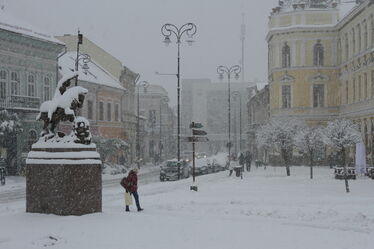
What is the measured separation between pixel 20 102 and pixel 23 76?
3.05 meters

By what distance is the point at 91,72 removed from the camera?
54.2 metres

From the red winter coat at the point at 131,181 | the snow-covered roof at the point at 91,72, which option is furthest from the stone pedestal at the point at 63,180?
the snow-covered roof at the point at 91,72

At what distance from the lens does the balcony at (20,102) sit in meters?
37.1

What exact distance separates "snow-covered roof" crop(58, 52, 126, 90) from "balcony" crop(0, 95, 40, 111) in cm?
802

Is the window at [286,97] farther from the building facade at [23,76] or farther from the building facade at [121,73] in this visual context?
the building facade at [23,76]

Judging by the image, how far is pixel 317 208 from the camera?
17609mm

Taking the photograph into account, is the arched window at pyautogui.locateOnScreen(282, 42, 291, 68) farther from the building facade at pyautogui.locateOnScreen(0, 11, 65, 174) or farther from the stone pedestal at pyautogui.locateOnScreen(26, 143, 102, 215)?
the stone pedestal at pyautogui.locateOnScreen(26, 143, 102, 215)

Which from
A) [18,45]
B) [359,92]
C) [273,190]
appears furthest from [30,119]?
[359,92]

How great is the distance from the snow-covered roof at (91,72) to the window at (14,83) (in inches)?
296

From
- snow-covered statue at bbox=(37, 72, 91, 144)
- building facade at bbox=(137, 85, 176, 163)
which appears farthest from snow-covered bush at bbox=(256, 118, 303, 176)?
building facade at bbox=(137, 85, 176, 163)

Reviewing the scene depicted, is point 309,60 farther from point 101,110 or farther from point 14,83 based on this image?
point 14,83

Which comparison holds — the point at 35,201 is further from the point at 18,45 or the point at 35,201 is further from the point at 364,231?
the point at 18,45

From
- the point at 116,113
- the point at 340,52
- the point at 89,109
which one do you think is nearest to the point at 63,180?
the point at 89,109

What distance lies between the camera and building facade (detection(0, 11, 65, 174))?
126 feet
